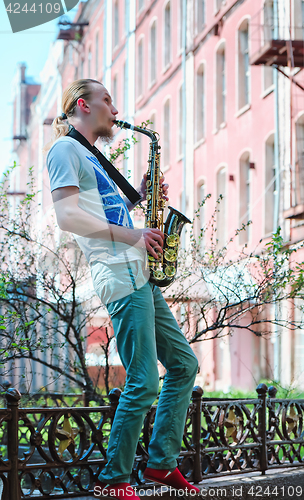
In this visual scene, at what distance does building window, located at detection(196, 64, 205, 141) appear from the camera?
22031 mm

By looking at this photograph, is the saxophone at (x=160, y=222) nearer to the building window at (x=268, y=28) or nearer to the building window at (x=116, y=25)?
the building window at (x=268, y=28)

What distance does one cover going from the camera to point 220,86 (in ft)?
68.3

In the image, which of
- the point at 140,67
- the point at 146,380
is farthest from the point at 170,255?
the point at 140,67

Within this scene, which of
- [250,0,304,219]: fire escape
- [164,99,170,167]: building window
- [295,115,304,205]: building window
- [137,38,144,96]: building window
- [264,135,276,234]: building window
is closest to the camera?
[250,0,304,219]: fire escape

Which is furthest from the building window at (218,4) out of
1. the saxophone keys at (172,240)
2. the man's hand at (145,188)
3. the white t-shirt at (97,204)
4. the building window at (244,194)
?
the white t-shirt at (97,204)

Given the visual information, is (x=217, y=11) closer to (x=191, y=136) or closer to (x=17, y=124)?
(x=191, y=136)

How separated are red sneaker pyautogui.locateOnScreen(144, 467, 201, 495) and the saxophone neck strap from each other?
138 centimetres

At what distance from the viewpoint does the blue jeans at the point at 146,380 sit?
300 centimetres

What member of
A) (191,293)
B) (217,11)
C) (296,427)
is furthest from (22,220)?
(217,11)

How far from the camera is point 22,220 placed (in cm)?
588

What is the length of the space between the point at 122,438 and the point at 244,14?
Result: 693 inches

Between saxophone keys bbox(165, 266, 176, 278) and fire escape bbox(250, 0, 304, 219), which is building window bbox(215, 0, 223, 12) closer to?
fire escape bbox(250, 0, 304, 219)

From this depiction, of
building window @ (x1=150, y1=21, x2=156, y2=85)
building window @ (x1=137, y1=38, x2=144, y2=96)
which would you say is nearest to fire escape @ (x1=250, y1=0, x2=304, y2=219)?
building window @ (x1=150, y1=21, x2=156, y2=85)

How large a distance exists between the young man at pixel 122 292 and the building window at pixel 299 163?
1207cm
